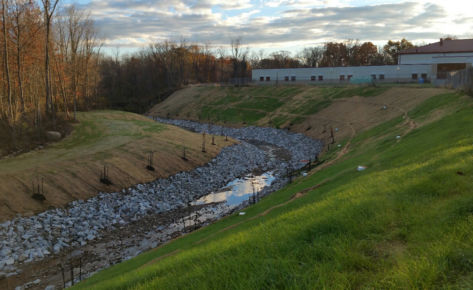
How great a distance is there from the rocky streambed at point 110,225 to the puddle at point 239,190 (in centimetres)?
63

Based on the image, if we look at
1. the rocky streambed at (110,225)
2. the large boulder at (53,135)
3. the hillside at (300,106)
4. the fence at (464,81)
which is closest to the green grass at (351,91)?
the hillside at (300,106)

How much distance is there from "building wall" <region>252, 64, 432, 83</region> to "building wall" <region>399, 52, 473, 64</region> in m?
2.65

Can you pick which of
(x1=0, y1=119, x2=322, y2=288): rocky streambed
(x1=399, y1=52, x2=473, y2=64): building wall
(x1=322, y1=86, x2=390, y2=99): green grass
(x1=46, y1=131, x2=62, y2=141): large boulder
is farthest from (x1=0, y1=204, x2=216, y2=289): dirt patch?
(x1=399, y1=52, x2=473, y2=64): building wall

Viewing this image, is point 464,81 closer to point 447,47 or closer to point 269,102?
point 269,102

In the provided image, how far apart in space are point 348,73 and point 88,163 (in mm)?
65585

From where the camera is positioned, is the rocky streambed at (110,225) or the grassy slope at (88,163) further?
the grassy slope at (88,163)

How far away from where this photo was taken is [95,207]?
20391 millimetres

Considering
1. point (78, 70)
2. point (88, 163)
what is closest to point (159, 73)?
point (78, 70)

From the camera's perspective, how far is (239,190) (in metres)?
25.8

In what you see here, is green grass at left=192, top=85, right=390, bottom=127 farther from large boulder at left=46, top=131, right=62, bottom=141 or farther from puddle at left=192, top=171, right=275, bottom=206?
large boulder at left=46, top=131, right=62, bottom=141

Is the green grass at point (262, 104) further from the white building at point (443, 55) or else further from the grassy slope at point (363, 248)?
the grassy slope at point (363, 248)

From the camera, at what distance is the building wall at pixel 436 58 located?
6228 centimetres

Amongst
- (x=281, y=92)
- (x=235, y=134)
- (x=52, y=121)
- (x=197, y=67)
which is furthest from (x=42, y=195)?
(x=197, y=67)

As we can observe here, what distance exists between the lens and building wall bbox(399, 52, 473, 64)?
6228cm
